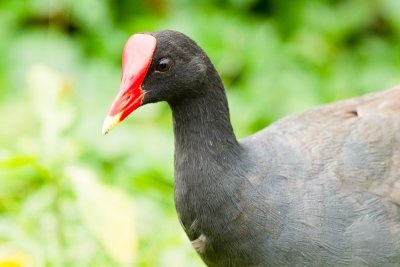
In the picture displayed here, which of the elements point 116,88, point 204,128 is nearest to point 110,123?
point 204,128

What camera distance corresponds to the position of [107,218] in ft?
12.4

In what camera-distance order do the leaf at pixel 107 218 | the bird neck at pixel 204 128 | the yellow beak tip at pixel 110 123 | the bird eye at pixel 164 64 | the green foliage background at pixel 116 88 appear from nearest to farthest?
the yellow beak tip at pixel 110 123 < the bird eye at pixel 164 64 < the bird neck at pixel 204 128 < the leaf at pixel 107 218 < the green foliage background at pixel 116 88

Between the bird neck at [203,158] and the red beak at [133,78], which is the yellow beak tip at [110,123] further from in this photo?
the bird neck at [203,158]

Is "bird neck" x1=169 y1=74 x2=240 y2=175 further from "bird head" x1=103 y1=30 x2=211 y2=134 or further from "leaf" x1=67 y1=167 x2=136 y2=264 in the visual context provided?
"leaf" x1=67 y1=167 x2=136 y2=264

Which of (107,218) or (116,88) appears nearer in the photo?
(107,218)

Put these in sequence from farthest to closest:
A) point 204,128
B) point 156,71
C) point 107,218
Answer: point 107,218
point 204,128
point 156,71

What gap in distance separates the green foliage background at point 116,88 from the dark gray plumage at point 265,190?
0.42 meters

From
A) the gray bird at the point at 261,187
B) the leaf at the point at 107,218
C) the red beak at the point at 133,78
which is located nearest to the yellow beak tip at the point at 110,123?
the red beak at the point at 133,78

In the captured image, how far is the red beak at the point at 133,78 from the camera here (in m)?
3.36

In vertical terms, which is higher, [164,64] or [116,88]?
[164,64]

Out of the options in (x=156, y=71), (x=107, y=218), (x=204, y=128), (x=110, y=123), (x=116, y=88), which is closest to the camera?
(x=110, y=123)

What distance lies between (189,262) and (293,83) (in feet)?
6.53

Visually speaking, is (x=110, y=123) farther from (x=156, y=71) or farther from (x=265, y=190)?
(x=265, y=190)

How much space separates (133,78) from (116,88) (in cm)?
254
